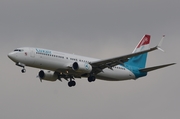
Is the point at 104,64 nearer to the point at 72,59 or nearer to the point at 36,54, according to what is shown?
the point at 72,59

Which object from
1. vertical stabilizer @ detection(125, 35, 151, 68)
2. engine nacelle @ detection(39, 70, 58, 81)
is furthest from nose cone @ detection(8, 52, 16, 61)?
vertical stabilizer @ detection(125, 35, 151, 68)

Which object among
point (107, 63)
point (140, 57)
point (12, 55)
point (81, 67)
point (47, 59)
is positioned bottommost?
point (81, 67)

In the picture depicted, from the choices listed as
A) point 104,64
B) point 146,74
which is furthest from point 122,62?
point 146,74

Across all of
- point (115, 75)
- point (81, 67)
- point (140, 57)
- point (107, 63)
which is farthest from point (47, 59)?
point (140, 57)

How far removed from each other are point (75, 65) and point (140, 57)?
17.9 m

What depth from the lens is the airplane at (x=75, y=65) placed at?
82062 millimetres

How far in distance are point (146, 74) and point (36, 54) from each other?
19.7 m

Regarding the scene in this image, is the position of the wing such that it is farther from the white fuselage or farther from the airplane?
the white fuselage

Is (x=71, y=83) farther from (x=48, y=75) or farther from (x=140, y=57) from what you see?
(x=140, y=57)

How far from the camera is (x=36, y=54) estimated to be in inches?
3236

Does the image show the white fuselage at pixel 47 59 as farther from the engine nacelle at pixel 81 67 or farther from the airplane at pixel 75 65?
the engine nacelle at pixel 81 67

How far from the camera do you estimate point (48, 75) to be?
90062 millimetres

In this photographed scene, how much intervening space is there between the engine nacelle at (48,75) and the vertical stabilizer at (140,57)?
39.4 feet

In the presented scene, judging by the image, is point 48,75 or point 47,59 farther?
point 48,75
